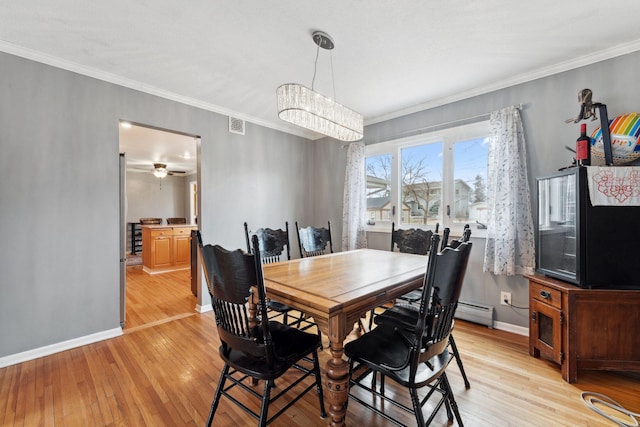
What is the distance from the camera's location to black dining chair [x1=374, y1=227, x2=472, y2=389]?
3.88 feet

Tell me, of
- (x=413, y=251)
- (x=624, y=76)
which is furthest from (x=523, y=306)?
(x=624, y=76)

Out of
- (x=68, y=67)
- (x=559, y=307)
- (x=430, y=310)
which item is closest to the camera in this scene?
(x=430, y=310)

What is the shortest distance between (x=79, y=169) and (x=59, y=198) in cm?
31

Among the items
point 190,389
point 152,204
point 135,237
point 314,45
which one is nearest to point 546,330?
point 190,389

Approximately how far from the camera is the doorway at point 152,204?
3068 mm

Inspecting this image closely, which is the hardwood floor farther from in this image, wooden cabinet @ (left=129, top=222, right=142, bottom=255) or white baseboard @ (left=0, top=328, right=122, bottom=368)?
wooden cabinet @ (left=129, top=222, right=142, bottom=255)

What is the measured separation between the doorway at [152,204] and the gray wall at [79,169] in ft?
0.66

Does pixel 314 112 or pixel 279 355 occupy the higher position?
pixel 314 112

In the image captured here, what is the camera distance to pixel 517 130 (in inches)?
104

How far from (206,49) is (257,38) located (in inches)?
19.2

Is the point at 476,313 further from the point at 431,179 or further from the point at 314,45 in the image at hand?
the point at 314,45

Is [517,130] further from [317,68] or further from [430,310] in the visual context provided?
[430,310]

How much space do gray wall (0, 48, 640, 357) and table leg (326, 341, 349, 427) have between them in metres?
2.34

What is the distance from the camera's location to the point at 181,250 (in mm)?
5680
